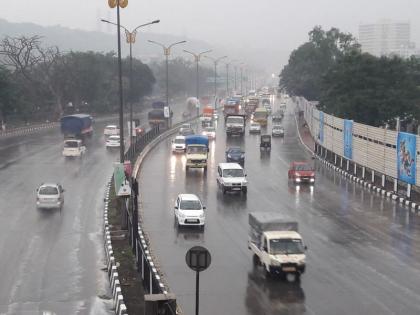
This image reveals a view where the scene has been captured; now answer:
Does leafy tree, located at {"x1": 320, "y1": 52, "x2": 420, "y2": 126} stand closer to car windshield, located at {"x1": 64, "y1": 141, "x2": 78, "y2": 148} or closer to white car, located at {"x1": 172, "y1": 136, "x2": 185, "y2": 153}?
white car, located at {"x1": 172, "y1": 136, "x2": 185, "y2": 153}

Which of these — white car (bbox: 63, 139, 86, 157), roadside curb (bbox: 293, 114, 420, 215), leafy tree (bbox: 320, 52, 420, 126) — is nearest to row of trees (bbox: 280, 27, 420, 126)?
leafy tree (bbox: 320, 52, 420, 126)

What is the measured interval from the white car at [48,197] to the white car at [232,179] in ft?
35.2

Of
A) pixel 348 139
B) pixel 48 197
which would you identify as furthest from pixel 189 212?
pixel 348 139

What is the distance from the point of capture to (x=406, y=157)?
4209 centimetres

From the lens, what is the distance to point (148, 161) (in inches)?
2414

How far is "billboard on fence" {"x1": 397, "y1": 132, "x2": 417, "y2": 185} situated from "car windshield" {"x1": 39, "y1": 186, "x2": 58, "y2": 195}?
21.8 meters

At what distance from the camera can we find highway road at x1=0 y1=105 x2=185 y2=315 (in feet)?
71.7

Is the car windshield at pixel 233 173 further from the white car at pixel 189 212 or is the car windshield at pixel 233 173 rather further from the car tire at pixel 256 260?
the car tire at pixel 256 260

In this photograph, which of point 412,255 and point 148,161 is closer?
point 412,255

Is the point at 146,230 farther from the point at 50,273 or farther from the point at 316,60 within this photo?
the point at 316,60

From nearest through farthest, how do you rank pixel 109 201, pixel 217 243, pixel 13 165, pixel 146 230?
pixel 217 243 → pixel 146 230 → pixel 109 201 → pixel 13 165

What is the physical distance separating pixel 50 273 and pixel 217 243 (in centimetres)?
793

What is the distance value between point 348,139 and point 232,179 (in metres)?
16.2

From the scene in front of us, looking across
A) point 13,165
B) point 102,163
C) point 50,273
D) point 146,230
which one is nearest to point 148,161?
point 102,163
